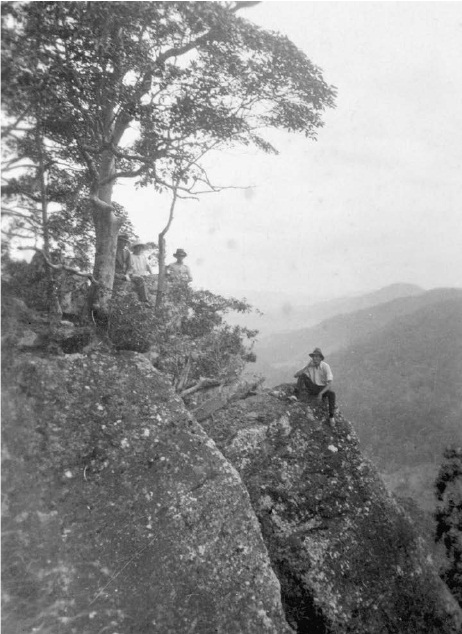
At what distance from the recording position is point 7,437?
15.3 feet

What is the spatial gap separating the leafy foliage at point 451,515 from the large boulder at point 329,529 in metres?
2.83

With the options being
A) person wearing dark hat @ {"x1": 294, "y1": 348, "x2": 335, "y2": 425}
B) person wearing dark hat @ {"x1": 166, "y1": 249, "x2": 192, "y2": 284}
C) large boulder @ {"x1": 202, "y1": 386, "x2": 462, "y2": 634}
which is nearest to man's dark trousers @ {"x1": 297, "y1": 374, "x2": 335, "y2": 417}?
person wearing dark hat @ {"x1": 294, "y1": 348, "x2": 335, "y2": 425}

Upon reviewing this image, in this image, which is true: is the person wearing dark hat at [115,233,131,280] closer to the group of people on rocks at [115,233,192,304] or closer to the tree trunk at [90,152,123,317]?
the group of people on rocks at [115,233,192,304]

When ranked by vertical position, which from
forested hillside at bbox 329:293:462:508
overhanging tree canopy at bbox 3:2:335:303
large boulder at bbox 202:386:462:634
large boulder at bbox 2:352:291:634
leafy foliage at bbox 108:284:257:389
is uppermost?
overhanging tree canopy at bbox 3:2:335:303

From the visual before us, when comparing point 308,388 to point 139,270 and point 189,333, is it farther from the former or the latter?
point 139,270

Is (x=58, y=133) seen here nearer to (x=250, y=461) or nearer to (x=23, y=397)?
(x=23, y=397)

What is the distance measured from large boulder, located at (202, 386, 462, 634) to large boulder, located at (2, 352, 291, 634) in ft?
5.53

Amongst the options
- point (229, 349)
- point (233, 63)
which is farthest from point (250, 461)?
point (233, 63)

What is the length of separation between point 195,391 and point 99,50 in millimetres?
8866

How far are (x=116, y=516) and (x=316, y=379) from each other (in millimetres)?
6410

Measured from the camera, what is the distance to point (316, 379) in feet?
33.0

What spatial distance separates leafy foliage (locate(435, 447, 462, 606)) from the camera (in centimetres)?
1018

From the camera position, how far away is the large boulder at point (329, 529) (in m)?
6.71

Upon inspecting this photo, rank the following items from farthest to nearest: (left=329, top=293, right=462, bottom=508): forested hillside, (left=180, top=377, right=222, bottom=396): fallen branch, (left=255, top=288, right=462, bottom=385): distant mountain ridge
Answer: (left=255, top=288, right=462, bottom=385): distant mountain ridge → (left=329, top=293, right=462, bottom=508): forested hillside → (left=180, top=377, right=222, bottom=396): fallen branch
